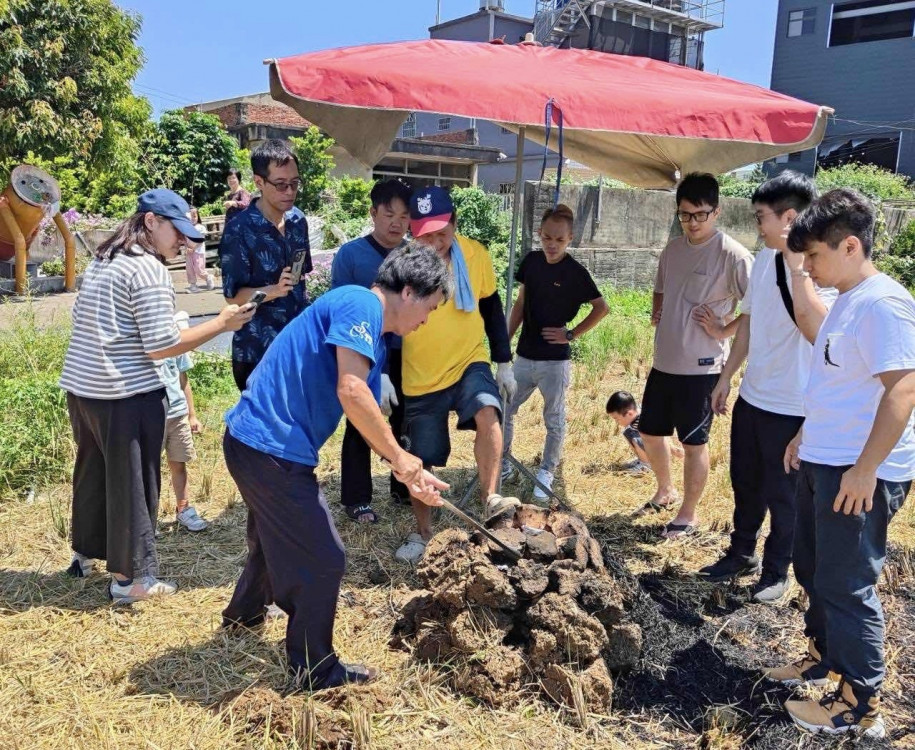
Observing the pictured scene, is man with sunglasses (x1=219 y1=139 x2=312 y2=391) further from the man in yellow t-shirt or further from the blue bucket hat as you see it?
the man in yellow t-shirt

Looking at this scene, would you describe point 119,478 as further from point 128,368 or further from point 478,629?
point 478,629

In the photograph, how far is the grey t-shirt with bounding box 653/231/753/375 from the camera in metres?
3.95

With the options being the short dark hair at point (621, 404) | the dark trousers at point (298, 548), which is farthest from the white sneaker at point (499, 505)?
the short dark hair at point (621, 404)

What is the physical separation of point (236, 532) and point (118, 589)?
864 mm

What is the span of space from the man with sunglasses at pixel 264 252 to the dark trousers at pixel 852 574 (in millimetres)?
2630

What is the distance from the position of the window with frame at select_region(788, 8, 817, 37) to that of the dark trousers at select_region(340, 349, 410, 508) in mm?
27816

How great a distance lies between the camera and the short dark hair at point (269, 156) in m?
3.67

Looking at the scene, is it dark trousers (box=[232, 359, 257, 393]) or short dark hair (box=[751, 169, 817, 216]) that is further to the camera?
dark trousers (box=[232, 359, 257, 393])

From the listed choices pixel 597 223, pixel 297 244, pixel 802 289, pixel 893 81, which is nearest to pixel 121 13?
pixel 597 223

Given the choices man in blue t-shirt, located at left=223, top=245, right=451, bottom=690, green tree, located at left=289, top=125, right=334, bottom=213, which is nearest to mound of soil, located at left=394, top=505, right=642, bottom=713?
man in blue t-shirt, located at left=223, top=245, right=451, bottom=690

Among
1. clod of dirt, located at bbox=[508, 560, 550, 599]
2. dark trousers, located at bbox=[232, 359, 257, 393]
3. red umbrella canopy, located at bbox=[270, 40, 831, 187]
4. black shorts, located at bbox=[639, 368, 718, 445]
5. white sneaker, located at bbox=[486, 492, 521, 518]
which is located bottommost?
clod of dirt, located at bbox=[508, 560, 550, 599]

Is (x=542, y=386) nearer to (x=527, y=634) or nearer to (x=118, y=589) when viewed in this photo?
(x=527, y=634)

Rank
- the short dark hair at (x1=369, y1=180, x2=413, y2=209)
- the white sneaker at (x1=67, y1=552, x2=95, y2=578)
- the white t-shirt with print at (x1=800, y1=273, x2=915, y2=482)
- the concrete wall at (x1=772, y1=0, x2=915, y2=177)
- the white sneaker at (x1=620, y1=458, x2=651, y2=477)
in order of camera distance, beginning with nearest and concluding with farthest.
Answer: the white t-shirt with print at (x1=800, y1=273, x2=915, y2=482) → the white sneaker at (x1=67, y1=552, x2=95, y2=578) → the short dark hair at (x1=369, y1=180, x2=413, y2=209) → the white sneaker at (x1=620, y1=458, x2=651, y2=477) → the concrete wall at (x1=772, y1=0, x2=915, y2=177)

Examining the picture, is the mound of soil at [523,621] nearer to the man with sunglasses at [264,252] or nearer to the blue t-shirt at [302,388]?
the blue t-shirt at [302,388]
